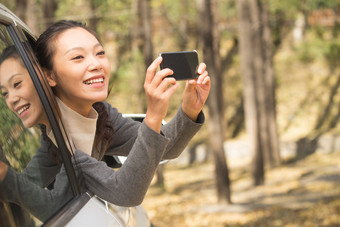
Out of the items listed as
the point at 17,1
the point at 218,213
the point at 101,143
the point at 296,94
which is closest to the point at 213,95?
the point at 218,213

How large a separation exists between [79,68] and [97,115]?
10.9 inches

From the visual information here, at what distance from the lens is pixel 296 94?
2850cm

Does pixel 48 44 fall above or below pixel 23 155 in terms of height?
above

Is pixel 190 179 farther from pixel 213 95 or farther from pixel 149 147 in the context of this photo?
pixel 149 147

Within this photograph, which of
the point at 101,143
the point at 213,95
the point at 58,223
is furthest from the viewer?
the point at 213,95

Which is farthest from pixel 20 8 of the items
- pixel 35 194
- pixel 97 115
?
pixel 35 194

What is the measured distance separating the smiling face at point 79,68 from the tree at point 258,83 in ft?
43.3

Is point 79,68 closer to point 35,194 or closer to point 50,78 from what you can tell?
point 50,78


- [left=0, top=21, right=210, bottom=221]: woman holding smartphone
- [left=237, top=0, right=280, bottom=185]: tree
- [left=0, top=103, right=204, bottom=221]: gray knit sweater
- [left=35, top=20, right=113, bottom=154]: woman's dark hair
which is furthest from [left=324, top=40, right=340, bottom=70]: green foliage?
[left=0, top=103, right=204, bottom=221]: gray knit sweater

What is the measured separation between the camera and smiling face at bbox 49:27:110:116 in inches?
76.7

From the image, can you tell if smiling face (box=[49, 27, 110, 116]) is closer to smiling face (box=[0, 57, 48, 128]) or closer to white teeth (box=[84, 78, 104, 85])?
white teeth (box=[84, 78, 104, 85])

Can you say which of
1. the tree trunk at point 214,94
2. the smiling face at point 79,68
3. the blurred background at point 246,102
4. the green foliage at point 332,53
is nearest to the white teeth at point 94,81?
the smiling face at point 79,68

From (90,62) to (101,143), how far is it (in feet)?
1.28

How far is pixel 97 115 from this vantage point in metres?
2.16
